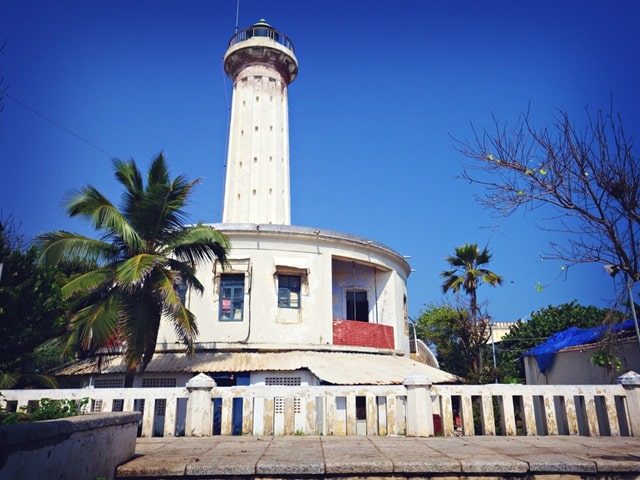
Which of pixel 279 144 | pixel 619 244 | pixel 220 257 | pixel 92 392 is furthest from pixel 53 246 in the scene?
pixel 279 144

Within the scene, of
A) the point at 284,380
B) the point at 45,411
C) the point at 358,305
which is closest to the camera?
the point at 45,411

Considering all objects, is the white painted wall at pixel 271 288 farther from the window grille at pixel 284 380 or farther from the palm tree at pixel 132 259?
the palm tree at pixel 132 259

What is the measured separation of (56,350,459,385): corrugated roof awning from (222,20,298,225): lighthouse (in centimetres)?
940

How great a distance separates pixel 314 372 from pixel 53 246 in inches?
325

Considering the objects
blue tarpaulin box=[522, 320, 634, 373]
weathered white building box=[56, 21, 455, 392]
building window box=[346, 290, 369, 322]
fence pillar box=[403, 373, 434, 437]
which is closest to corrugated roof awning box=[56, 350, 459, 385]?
weathered white building box=[56, 21, 455, 392]

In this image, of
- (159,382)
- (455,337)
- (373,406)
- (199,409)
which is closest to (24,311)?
(159,382)

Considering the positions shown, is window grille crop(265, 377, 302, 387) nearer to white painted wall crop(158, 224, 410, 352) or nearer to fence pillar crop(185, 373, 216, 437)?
white painted wall crop(158, 224, 410, 352)

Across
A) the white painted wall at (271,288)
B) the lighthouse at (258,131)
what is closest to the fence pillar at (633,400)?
the white painted wall at (271,288)

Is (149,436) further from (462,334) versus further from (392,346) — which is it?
(462,334)

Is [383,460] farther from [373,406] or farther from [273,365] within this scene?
[273,365]

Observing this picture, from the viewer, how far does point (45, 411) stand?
639cm

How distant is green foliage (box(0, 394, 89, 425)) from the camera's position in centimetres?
551

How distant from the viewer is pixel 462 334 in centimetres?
2562

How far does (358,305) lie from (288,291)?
456cm
